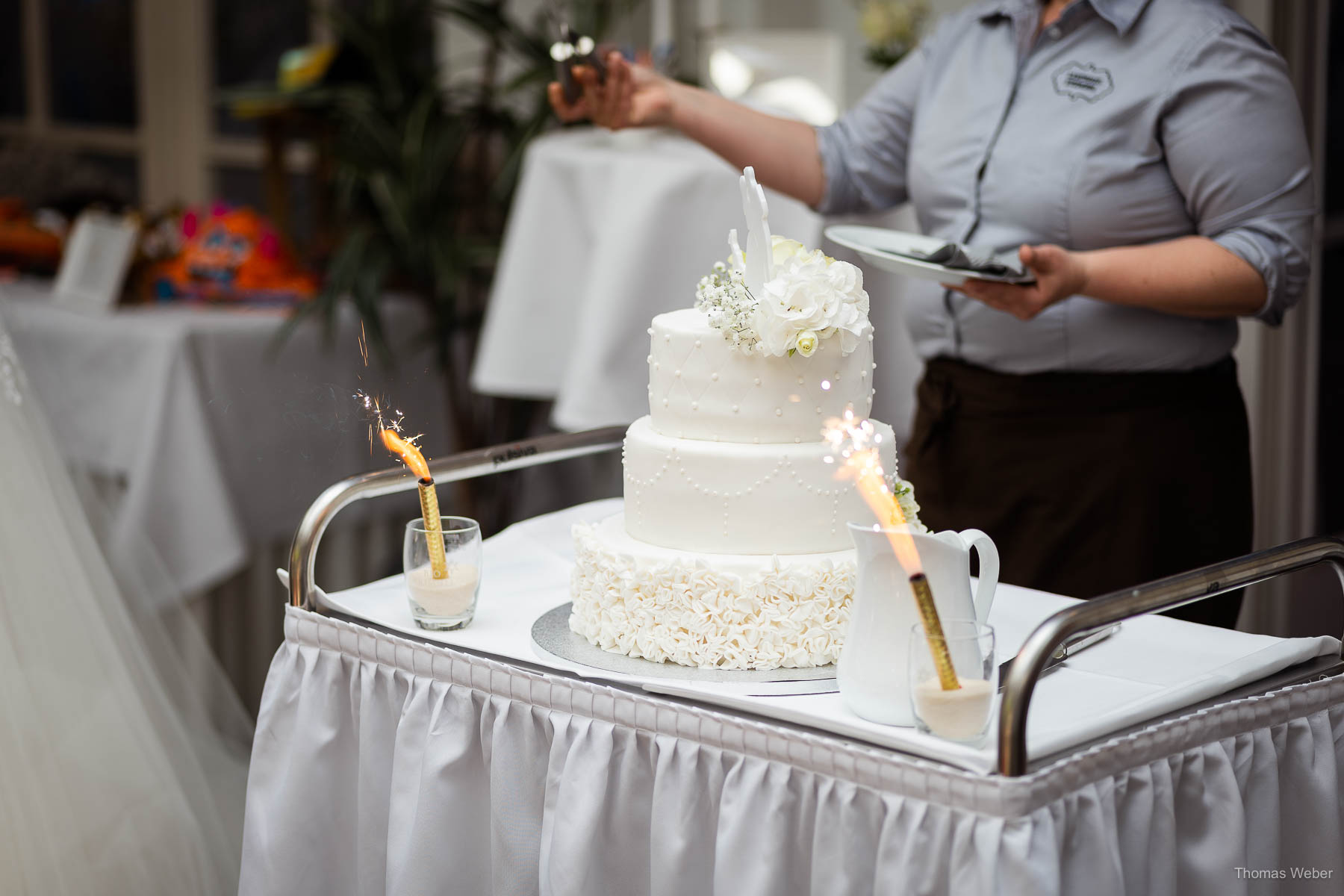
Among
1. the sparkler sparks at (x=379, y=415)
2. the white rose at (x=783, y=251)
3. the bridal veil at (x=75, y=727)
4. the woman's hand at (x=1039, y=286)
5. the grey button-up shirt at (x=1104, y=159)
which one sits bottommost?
the bridal veil at (x=75, y=727)

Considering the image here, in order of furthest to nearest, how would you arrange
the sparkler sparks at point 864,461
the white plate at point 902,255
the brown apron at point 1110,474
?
the brown apron at point 1110,474
the white plate at point 902,255
the sparkler sparks at point 864,461

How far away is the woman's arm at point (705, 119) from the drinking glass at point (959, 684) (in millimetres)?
1058

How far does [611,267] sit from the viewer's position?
8.42 feet

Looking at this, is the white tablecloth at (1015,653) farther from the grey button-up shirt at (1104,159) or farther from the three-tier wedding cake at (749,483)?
the grey button-up shirt at (1104,159)

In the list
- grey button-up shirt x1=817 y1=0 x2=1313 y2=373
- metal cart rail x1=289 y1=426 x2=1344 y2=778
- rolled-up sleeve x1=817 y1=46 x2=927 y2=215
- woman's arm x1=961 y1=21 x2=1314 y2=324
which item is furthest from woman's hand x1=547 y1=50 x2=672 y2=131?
woman's arm x1=961 y1=21 x2=1314 y2=324

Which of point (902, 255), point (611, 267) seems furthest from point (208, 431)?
point (902, 255)

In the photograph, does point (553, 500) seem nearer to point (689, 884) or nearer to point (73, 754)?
point (73, 754)

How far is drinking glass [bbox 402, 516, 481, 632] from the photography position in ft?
4.21

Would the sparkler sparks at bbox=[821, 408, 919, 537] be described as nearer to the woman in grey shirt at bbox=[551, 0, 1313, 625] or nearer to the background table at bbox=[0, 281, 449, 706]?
the woman in grey shirt at bbox=[551, 0, 1313, 625]

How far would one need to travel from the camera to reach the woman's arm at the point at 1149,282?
4.88ft

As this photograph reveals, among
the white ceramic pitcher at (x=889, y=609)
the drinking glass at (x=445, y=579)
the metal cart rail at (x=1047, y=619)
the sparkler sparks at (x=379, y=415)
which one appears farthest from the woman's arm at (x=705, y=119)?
the white ceramic pitcher at (x=889, y=609)

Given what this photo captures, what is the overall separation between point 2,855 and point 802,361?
1.06 metres

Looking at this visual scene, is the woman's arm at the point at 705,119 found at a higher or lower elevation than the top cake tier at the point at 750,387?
higher

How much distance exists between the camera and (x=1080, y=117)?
1.62 metres
